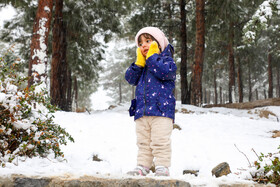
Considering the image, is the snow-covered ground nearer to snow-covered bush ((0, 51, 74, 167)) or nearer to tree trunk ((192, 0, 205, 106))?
snow-covered bush ((0, 51, 74, 167))

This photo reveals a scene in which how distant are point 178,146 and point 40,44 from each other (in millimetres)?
4363

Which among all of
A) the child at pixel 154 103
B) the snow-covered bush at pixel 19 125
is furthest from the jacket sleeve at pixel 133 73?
the snow-covered bush at pixel 19 125

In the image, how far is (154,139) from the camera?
8.66 ft

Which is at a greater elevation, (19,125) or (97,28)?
(97,28)

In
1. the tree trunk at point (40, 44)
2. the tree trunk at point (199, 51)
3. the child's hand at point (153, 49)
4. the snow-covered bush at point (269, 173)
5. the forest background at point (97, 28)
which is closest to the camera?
the snow-covered bush at point (269, 173)

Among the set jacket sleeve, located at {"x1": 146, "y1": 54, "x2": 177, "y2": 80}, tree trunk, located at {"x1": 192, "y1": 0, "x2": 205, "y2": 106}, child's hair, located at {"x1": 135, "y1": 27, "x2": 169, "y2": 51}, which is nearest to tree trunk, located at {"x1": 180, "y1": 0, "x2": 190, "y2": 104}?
tree trunk, located at {"x1": 192, "y1": 0, "x2": 205, "y2": 106}

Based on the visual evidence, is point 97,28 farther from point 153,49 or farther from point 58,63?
point 153,49

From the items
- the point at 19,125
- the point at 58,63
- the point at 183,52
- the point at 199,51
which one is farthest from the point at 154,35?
the point at 183,52

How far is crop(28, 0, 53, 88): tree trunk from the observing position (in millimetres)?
6016

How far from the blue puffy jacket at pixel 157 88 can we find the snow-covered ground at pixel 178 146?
2.63 feet

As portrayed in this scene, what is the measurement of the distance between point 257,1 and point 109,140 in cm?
979

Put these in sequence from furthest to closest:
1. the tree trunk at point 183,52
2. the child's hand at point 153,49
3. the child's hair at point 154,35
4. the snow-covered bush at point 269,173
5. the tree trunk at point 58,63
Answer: the tree trunk at point 183,52 < the tree trunk at point 58,63 < the child's hair at point 154,35 < the child's hand at point 153,49 < the snow-covered bush at point 269,173

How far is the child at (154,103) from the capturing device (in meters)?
2.61

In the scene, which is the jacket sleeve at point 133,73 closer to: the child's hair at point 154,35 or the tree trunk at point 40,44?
the child's hair at point 154,35
